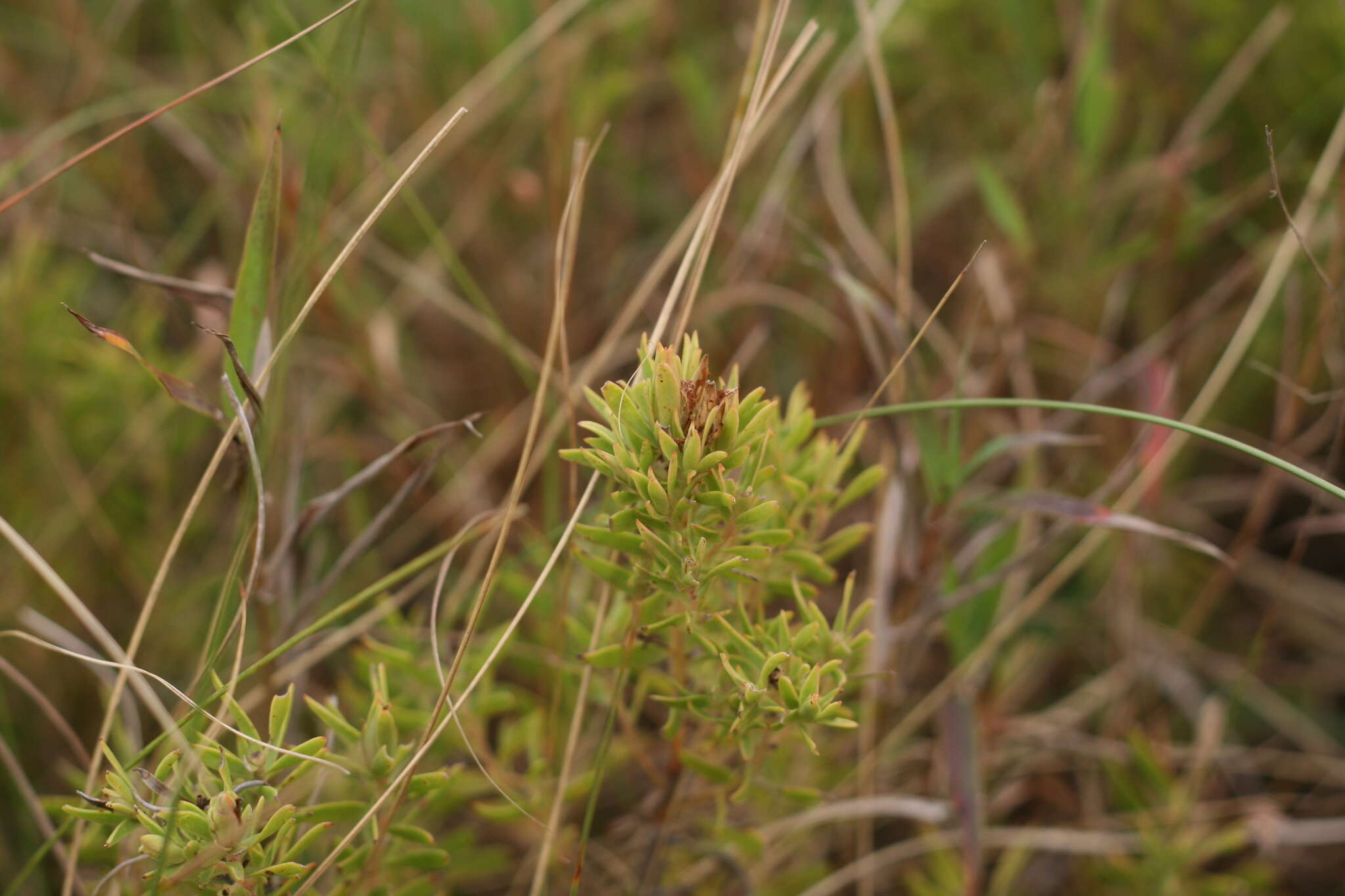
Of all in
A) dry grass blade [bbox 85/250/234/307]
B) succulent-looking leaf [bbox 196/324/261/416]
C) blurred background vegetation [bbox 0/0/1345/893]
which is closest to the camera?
succulent-looking leaf [bbox 196/324/261/416]

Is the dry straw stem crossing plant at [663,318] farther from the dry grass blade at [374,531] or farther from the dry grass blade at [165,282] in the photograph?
the dry grass blade at [165,282]

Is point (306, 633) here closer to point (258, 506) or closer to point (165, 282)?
point (258, 506)

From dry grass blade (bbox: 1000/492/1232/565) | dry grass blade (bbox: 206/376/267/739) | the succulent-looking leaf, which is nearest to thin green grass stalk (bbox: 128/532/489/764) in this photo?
dry grass blade (bbox: 206/376/267/739)

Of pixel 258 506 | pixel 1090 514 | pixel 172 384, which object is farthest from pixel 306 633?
pixel 1090 514

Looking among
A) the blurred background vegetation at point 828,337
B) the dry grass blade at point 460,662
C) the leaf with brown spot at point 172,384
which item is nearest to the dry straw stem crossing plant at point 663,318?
the dry grass blade at point 460,662

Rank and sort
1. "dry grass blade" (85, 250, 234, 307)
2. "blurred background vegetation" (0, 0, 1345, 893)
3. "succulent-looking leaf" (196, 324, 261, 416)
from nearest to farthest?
"succulent-looking leaf" (196, 324, 261, 416) < "dry grass blade" (85, 250, 234, 307) < "blurred background vegetation" (0, 0, 1345, 893)

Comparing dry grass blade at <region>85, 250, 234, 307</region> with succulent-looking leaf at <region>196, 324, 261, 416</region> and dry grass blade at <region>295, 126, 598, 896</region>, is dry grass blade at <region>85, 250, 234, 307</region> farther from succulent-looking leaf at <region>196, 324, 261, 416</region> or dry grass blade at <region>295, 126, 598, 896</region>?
dry grass blade at <region>295, 126, 598, 896</region>
